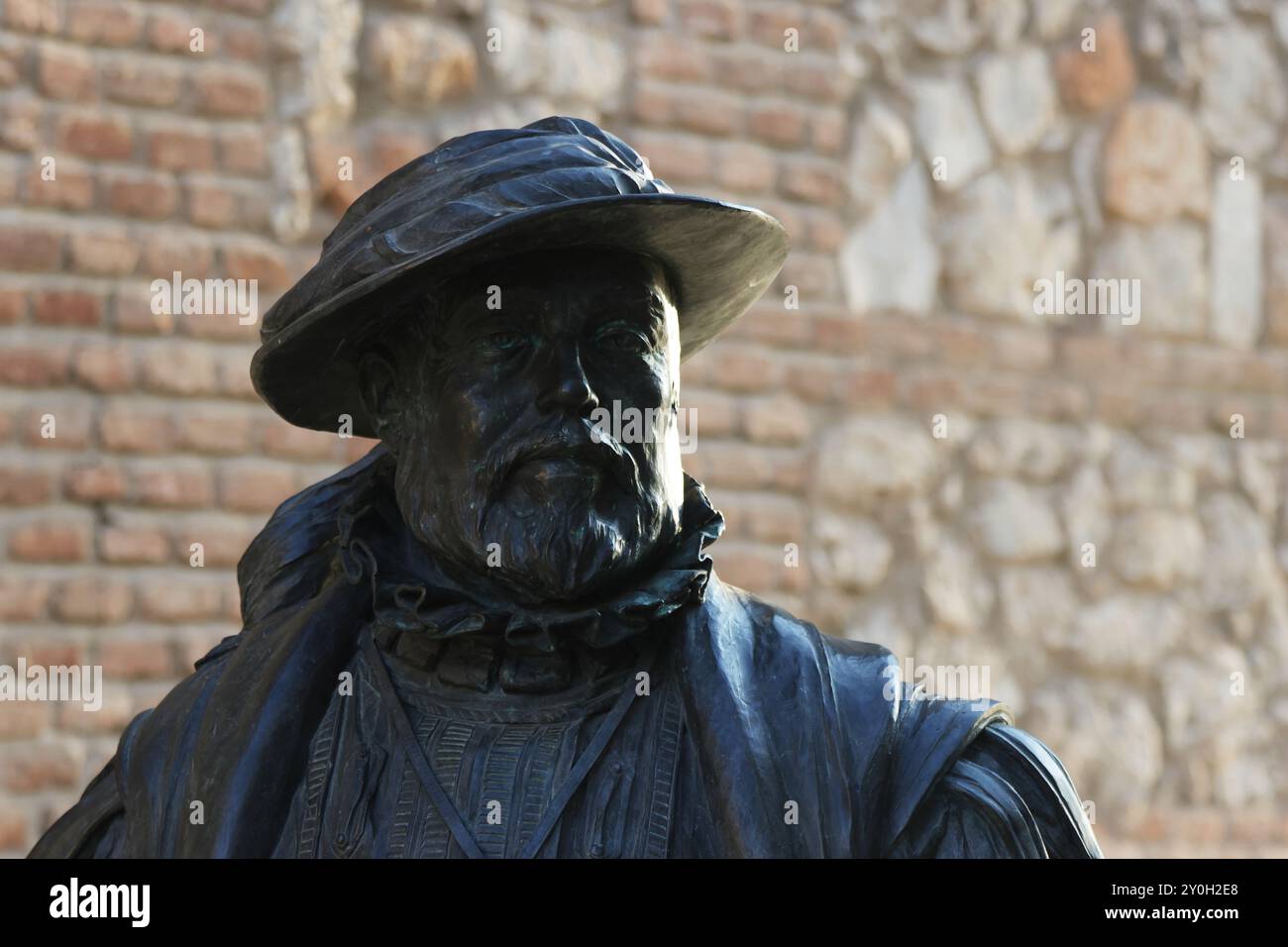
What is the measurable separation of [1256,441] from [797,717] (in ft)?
14.3

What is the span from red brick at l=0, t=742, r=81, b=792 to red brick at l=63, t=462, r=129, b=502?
58cm

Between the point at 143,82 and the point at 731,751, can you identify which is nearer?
the point at 731,751

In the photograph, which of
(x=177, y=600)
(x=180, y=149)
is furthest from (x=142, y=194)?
(x=177, y=600)

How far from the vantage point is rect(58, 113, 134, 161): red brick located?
506cm

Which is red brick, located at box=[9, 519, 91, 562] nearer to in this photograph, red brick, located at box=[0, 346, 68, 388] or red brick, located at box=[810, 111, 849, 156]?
red brick, located at box=[0, 346, 68, 388]

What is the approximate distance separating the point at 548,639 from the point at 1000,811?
23.0 inches

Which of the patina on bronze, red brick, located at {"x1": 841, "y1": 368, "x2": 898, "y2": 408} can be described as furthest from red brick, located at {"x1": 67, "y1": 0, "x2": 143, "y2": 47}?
the patina on bronze

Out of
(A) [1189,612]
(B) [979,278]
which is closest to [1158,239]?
(B) [979,278]

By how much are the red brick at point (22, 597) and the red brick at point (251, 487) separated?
0.47 meters

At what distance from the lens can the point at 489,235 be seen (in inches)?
102

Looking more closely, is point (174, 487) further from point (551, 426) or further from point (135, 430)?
point (551, 426)

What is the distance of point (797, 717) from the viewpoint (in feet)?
8.66

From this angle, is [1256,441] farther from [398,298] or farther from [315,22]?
[398,298]

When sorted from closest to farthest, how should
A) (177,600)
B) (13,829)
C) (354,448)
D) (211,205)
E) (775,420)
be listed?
(13,829) < (177,600) < (211,205) < (354,448) < (775,420)
